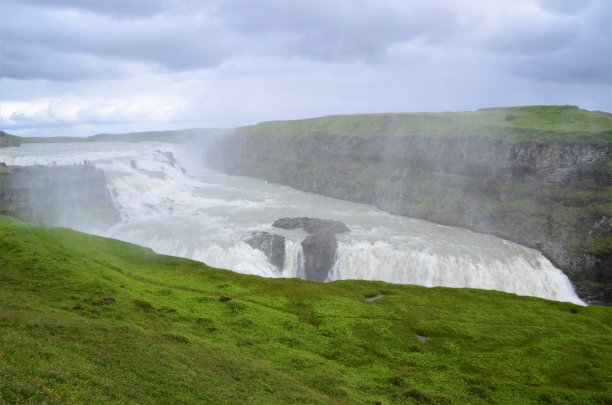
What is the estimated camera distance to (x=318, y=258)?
2388 inches

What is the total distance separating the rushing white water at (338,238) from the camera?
57.7 m

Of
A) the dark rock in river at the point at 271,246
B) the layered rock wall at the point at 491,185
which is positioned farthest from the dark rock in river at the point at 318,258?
the layered rock wall at the point at 491,185

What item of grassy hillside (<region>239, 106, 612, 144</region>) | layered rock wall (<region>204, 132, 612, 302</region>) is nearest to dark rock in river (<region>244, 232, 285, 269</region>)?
layered rock wall (<region>204, 132, 612, 302</region>)

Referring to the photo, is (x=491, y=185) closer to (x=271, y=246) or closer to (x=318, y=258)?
(x=318, y=258)

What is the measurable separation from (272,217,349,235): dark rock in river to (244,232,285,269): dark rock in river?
6.59 m

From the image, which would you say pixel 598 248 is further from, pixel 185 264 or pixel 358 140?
pixel 358 140

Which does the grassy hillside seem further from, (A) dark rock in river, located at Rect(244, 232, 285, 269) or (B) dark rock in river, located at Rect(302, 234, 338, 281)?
(A) dark rock in river, located at Rect(244, 232, 285, 269)

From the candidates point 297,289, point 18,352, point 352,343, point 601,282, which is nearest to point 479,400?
point 352,343

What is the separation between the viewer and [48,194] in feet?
221

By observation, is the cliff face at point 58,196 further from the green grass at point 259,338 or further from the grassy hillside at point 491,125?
the grassy hillside at point 491,125

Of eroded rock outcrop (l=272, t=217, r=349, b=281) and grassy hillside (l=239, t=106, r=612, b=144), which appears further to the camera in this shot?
grassy hillside (l=239, t=106, r=612, b=144)

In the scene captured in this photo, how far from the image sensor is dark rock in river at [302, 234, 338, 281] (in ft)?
197

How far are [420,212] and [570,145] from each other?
27310 millimetres

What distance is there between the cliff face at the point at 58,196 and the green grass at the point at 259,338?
25901 millimetres
